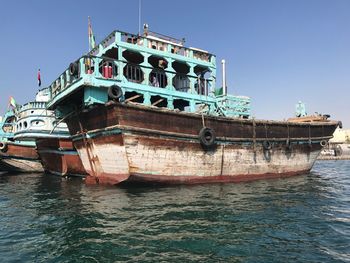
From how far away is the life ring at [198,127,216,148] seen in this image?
1242 centimetres

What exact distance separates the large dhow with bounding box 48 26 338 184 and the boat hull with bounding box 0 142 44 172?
8016 mm

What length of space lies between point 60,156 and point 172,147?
951 cm

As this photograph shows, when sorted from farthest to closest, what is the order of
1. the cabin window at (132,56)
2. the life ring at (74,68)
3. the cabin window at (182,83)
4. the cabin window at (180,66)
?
1. the cabin window at (182,83)
2. the cabin window at (180,66)
3. the cabin window at (132,56)
4. the life ring at (74,68)

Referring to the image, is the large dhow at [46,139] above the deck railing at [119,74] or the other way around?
the other way around

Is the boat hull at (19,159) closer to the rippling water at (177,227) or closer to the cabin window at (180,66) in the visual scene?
the rippling water at (177,227)

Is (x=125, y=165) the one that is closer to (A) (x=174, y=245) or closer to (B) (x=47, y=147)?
(A) (x=174, y=245)

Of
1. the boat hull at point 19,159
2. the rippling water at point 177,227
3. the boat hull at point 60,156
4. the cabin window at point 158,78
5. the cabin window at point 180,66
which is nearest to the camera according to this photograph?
the rippling water at point 177,227

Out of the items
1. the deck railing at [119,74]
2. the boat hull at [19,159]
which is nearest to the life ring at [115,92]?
the deck railing at [119,74]

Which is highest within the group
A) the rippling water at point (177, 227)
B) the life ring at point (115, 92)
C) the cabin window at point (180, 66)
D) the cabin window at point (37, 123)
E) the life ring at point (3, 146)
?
the cabin window at point (180, 66)

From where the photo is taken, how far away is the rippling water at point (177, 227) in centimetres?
518

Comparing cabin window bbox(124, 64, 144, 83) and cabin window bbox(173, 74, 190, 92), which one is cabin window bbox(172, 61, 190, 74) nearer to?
cabin window bbox(173, 74, 190, 92)

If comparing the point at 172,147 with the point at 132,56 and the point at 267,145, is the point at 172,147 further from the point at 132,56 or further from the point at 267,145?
the point at 267,145

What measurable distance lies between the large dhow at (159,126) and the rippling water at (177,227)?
162 cm

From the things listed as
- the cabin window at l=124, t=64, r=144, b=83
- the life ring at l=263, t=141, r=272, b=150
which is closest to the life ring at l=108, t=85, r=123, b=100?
the cabin window at l=124, t=64, r=144, b=83
